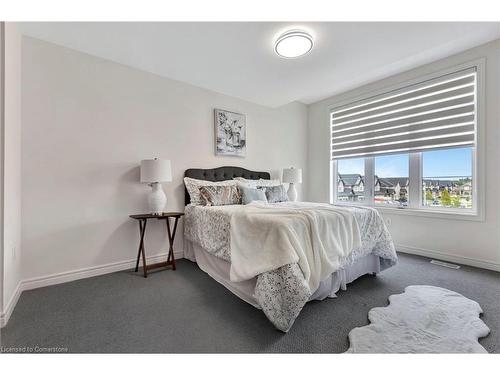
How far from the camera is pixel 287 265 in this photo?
1.51 m

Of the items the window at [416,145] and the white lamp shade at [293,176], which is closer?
the window at [416,145]

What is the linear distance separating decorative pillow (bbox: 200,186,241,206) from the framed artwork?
30.0 inches

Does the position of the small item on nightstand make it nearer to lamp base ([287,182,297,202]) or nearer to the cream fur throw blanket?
lamp base ([287,182,297,202])

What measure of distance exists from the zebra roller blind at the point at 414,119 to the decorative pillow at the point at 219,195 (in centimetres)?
246

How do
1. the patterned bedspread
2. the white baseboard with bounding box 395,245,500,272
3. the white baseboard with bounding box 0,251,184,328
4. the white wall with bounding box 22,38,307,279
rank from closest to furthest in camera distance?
the patterned bedspread
the white baseboard with bounding box 0,251,184,328
the white wall with bounding box 22,38,307,279
the white baseboard with bounding box 395,245,500,272

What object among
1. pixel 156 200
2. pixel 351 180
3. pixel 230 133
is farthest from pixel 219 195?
pixel 351 180

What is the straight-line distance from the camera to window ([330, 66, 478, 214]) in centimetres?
289

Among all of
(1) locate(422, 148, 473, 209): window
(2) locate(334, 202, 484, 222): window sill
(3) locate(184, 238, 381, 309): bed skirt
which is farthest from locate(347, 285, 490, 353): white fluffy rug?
(1) locate(422, 148, 473, 209): window

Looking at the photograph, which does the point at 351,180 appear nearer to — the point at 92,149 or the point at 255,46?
the point at 255,46

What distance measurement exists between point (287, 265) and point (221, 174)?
7.25 feet

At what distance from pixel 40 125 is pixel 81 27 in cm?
104

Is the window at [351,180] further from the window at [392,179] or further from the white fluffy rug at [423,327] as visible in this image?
the white fluffy rug at [423,327]

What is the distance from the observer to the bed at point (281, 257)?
150 centimetres

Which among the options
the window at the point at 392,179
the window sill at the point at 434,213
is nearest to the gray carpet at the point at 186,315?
the window sill at the point at 434,213
